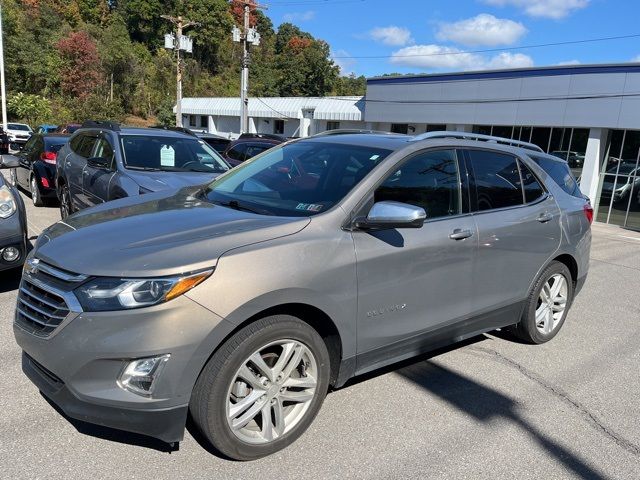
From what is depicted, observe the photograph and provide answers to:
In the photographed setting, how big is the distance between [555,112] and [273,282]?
20.2 meters

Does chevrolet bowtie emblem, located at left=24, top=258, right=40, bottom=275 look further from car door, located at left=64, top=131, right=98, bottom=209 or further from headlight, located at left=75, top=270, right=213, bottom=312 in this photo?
car door, located at left=64, top=131, right=98, bottom=209

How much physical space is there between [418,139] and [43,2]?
260 feet

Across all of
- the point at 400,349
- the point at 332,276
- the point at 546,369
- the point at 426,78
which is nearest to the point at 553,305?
the point at 546,369

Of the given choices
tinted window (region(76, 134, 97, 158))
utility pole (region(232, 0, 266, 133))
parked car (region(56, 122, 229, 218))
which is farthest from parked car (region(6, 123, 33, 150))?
parked car (region(56, 122, 229, 218))

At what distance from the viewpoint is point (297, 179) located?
11.8ft

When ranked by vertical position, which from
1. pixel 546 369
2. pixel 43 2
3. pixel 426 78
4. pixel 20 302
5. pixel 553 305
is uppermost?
pixel 43 2

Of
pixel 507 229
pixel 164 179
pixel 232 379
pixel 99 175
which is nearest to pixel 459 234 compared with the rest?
pixel 507 229

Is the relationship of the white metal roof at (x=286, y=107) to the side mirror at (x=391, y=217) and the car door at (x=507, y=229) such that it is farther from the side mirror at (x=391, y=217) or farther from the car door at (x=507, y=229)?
the side mirror at (x=391, y=217)

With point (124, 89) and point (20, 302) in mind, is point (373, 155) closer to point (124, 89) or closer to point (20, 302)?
point (20, 302)

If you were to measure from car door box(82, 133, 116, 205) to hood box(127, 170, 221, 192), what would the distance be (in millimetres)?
378

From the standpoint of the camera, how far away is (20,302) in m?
2.85

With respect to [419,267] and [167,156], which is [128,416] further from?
[167,156]

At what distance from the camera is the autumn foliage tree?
53.2 metres

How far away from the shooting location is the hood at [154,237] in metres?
2.50
